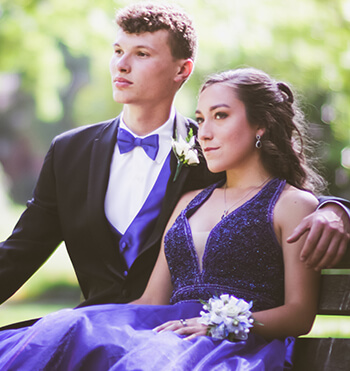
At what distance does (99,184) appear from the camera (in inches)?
136

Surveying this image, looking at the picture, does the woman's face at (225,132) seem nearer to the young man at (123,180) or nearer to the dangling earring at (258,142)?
the dangling earring at (258,142)

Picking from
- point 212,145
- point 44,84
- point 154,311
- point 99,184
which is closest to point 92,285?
point 99,184

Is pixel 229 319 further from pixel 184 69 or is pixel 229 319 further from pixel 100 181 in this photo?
pixel 184 69

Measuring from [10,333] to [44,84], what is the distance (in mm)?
7740

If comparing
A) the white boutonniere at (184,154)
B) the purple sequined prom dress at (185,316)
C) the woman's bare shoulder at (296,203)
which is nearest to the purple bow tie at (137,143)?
the white boutonniere at (184,154)

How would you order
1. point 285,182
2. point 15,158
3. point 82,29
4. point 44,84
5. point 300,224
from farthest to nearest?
point 15,158 → point 44,84 → point 82,29 → point 285,182 → point 300,224

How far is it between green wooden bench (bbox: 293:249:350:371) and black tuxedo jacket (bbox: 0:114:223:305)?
2.72 feet

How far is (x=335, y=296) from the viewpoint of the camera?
9.20 ft

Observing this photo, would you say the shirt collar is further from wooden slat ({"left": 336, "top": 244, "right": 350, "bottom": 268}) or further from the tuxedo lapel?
wooden slat ({"left": 336, "top": 244, "right": 350, "bottom": 268})

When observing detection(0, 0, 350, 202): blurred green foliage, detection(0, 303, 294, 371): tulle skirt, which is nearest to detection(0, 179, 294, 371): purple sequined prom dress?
detection(0, 303, 294, 371): tulle skirt

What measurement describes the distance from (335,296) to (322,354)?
237 millimetres

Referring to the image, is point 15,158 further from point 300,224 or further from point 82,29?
point 300,224

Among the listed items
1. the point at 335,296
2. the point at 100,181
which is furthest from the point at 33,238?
the point at 335,296

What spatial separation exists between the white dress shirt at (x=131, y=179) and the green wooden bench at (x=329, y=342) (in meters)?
1.05
